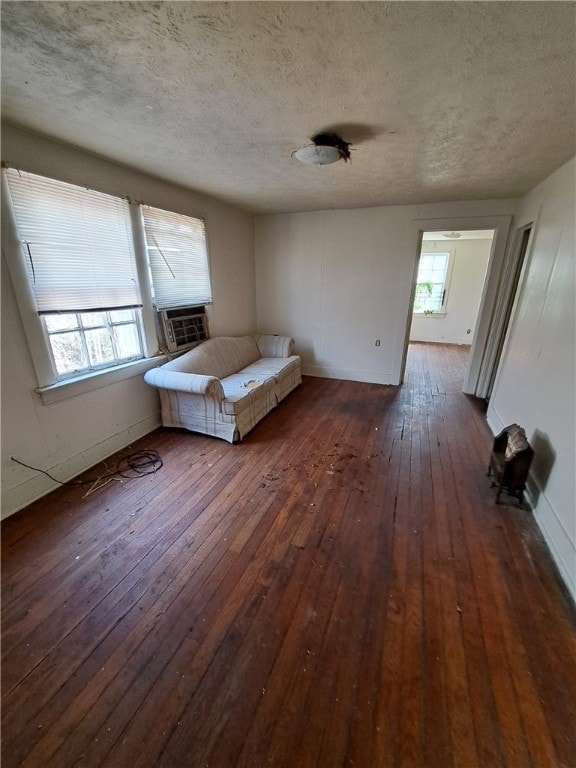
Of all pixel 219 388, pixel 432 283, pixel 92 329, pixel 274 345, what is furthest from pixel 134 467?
pixel 432 283

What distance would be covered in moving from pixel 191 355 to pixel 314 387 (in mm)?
1976

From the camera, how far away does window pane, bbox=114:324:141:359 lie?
2.86m

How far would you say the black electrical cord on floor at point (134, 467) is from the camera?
244cm

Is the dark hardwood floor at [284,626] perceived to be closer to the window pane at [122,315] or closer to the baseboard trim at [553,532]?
the baseboard trim at [553,532]

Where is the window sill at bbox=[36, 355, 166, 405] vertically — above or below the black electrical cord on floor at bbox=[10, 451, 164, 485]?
above

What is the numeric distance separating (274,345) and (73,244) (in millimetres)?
2721

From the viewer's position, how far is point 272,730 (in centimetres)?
110

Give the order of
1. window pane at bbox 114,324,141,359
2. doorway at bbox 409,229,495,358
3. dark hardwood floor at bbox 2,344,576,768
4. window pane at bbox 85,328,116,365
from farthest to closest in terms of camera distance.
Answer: doorway at bbox 409,229,495,358 → window pane at bbox 114,324,141,359 → window pane at bbox 85,328,116,365 → dark hardwood floor at bbox 2,344,576,768

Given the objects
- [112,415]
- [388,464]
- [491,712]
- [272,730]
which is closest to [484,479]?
[388,464]

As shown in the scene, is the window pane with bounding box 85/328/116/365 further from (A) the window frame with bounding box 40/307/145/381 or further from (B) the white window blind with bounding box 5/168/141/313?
(B) the white window blind with bounding box 5/168/141/313

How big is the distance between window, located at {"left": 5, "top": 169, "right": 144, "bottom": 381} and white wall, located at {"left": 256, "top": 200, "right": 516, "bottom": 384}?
8.15 ft

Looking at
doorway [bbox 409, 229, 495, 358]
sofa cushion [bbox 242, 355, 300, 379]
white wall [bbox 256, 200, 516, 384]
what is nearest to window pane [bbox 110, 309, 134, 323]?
sofa cushion [bbox 242, 355, 300, 379]

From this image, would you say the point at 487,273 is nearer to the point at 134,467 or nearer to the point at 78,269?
the point at 78,269

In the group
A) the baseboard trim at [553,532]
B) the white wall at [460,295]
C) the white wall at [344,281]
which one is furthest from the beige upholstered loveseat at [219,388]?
the white wall at [460,295]
